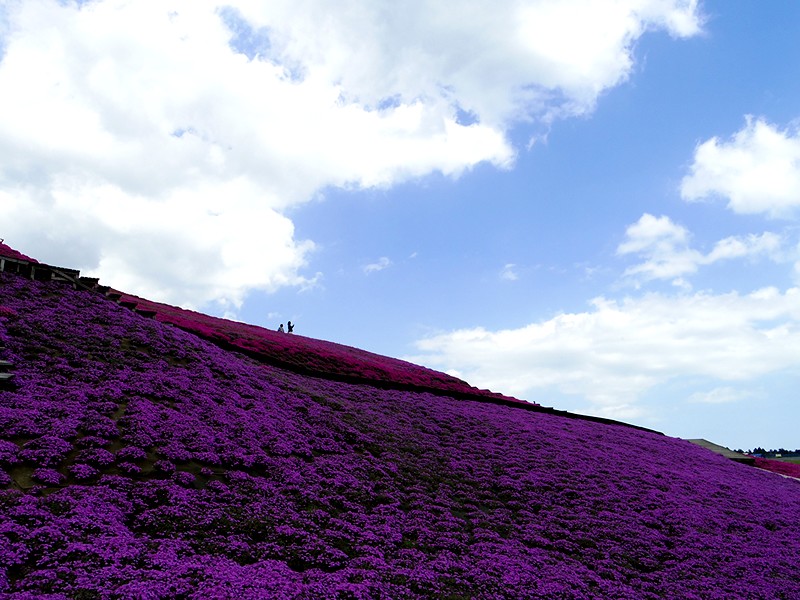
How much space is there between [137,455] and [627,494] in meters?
18.0

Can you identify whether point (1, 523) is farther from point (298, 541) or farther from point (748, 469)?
point (748, 469)

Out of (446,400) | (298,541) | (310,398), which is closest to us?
(298,541)

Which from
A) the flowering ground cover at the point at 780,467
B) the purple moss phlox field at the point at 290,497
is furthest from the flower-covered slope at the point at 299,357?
the flowering ground cover at the point at 780,467

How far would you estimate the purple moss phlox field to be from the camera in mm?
11289

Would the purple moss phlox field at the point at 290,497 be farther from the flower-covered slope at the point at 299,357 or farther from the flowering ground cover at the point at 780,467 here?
the flowering ground cover at the point at 780,467

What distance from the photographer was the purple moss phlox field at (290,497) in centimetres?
1129

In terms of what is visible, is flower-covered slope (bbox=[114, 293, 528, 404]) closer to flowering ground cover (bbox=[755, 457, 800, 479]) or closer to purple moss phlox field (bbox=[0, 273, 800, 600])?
purple moss phlox field (bbox=[0, 273, 800, 600])

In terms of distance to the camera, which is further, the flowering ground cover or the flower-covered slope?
the flowering ground cover

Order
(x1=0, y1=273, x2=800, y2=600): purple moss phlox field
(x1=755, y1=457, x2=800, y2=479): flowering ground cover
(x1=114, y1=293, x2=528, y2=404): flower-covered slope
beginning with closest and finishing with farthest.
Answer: (x1=0, y1=273, x2=800, y2=600): purple moss phlox field → (x1=114, y1=293, x2=528, y2=404): flower-covered slope → (x1=755, y1=457, x2=800, y2=479): flowering ground cover

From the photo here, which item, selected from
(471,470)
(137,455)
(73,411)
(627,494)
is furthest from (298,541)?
(627,494)

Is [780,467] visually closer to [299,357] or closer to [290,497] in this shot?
[299,357]

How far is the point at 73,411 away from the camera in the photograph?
1573 centimetres

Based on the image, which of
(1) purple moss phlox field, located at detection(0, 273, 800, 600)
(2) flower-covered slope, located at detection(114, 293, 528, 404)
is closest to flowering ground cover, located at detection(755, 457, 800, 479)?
(1) purple moss phlox field, located at detection(0, 273, 800, 600)

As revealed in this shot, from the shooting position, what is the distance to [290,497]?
15.2 meters
